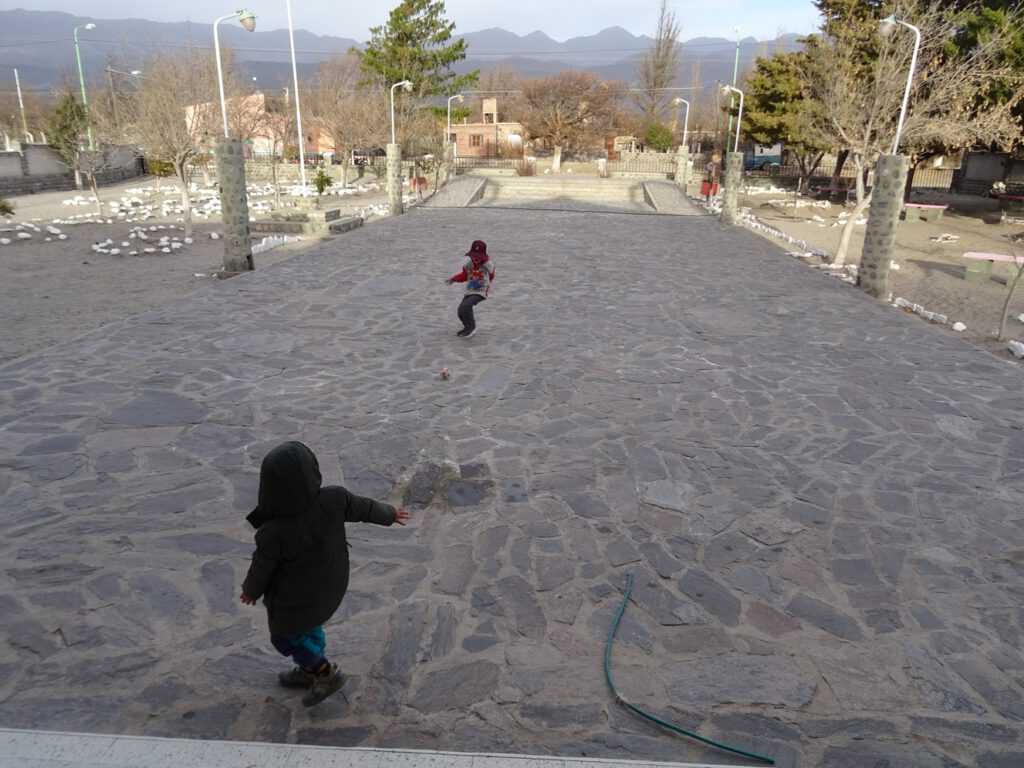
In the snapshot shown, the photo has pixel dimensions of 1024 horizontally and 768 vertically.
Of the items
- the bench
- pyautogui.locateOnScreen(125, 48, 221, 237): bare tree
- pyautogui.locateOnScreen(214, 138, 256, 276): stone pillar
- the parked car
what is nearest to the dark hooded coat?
pyautogui.locateOnScreen(214, 138, 256, 276): stone pillar

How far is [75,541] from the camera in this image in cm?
418

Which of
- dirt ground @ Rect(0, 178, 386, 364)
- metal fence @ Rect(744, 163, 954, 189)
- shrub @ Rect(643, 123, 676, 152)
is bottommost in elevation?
dirt ground @ Rect(0, 178, 386, 364)

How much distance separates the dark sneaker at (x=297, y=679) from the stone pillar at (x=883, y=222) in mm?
11702

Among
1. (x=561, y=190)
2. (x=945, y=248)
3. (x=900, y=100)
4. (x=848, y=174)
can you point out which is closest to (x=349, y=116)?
(x=561, y=190)

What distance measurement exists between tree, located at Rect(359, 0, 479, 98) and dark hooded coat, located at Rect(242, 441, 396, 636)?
42.8 metres

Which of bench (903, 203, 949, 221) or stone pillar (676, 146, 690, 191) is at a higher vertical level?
stone pillar (676, 146, 690, 191)

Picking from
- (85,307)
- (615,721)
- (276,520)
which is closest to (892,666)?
(615,721)

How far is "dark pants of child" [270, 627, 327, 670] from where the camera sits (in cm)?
291

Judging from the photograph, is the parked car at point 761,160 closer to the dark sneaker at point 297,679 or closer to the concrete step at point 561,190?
the concrete step at point 561,190

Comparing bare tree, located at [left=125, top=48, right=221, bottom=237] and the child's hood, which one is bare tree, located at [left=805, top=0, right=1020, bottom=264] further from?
bare tree, located at [left=125, top=48, right=221, bottom=237]

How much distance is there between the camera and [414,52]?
4175 cm

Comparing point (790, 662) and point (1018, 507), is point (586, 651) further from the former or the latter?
point (1018, 507)

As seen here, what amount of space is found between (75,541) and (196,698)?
→ 1.72 metres

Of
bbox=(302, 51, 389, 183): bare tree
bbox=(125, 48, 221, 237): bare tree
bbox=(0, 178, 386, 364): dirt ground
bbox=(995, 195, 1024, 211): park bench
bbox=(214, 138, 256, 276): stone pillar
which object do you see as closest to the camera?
bbox=(0, 178, 386, 364): dirt ground
